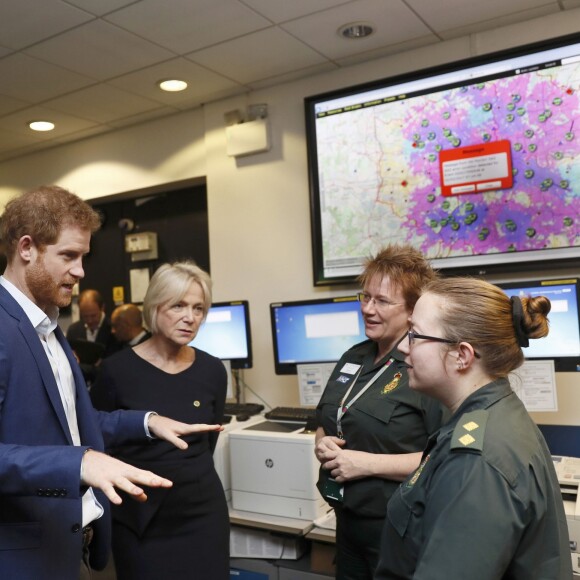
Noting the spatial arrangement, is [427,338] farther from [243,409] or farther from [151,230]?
[151,230]

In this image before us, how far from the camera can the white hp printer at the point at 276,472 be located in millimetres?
2471

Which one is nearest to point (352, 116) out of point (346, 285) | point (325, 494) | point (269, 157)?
point (269, 157)

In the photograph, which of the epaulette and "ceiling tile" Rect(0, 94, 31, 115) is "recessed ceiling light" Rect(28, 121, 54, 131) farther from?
the epaulette

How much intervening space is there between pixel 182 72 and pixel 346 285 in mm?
1404

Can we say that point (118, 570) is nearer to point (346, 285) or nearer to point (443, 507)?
point (443, 507)

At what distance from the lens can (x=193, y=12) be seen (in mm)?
2605

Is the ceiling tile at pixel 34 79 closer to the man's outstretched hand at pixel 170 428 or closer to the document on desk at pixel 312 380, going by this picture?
the document on desk at pixel 312 380

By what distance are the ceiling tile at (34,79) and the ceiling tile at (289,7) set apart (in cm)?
117

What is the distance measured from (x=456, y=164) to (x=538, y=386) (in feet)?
3.60

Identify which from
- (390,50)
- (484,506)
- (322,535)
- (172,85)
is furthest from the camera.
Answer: (172,85)

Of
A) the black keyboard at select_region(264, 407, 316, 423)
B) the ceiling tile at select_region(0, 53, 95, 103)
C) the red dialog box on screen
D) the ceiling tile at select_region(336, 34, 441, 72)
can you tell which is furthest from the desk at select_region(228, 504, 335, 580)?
the ceiling tile at select_region(0, 53, 95, 103)

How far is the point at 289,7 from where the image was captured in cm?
259

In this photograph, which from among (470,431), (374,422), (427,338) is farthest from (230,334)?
(470,431)

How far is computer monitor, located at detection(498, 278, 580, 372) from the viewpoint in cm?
236
